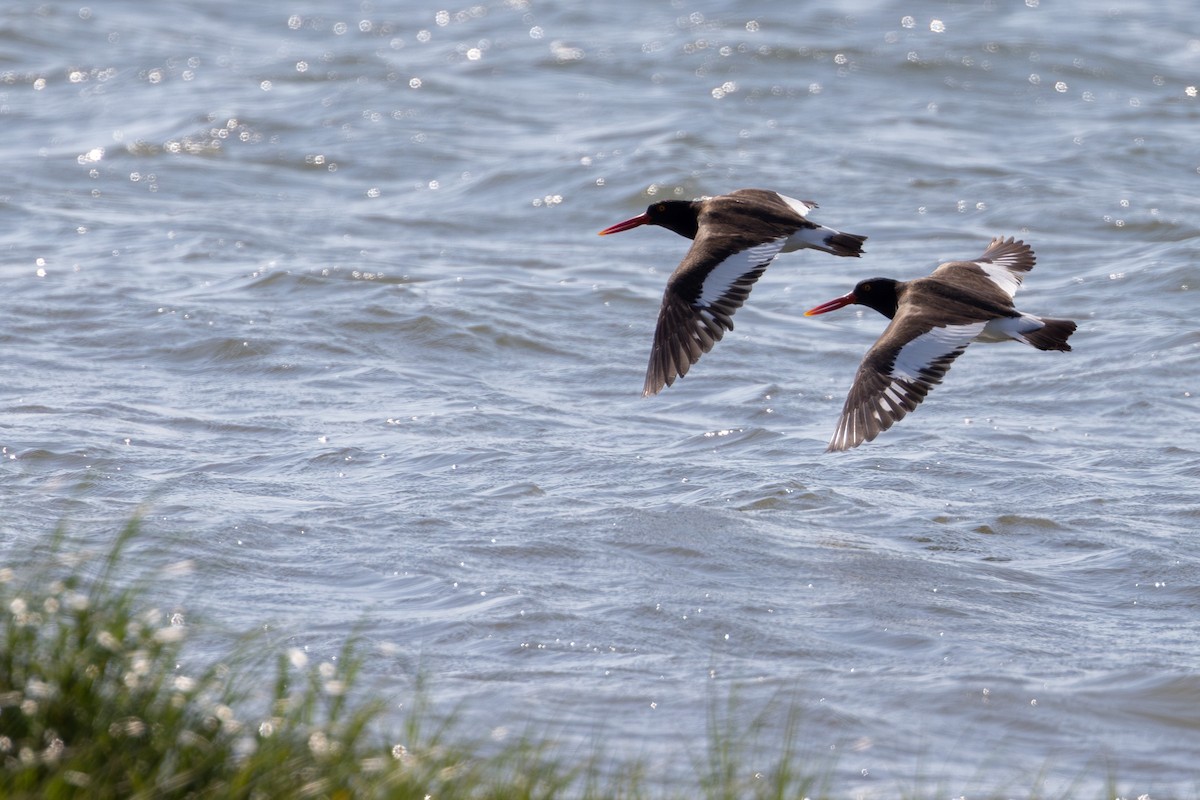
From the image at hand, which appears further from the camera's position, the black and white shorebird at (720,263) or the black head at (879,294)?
the black head at (879,294)

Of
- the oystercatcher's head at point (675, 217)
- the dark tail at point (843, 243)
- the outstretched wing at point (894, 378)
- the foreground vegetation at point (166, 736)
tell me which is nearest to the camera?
the foreground vegetation at point (166, 736)

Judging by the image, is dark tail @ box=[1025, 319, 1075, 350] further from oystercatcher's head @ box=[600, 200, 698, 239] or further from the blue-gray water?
oystercatcher's head @ box=[600, 200, 698, 239]

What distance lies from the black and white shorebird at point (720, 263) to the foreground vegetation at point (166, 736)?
355 centimetres

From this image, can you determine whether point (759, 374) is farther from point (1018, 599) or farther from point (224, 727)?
point (224, 727)

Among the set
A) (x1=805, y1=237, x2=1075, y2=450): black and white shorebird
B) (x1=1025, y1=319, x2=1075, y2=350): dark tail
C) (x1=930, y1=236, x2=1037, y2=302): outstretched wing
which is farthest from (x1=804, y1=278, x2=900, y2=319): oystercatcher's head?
(x1=1025, y1=319, x2=1075, y2=350): dark tail

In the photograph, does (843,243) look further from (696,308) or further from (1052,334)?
(1052,334)

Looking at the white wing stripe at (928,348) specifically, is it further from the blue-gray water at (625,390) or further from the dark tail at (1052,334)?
the blue-gray water at (625,390)

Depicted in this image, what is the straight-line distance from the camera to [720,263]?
7.41m

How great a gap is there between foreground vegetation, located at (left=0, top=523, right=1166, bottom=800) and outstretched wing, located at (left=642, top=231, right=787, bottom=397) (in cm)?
354

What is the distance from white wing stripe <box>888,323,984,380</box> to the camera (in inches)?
270

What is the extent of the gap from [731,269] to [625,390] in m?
1.88

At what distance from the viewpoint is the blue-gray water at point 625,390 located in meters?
5.43

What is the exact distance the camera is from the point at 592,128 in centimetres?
1592

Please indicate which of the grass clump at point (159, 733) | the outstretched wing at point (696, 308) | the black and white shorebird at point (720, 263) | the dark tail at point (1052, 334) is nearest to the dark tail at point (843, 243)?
the black and white shorebird at point (720, 263)
